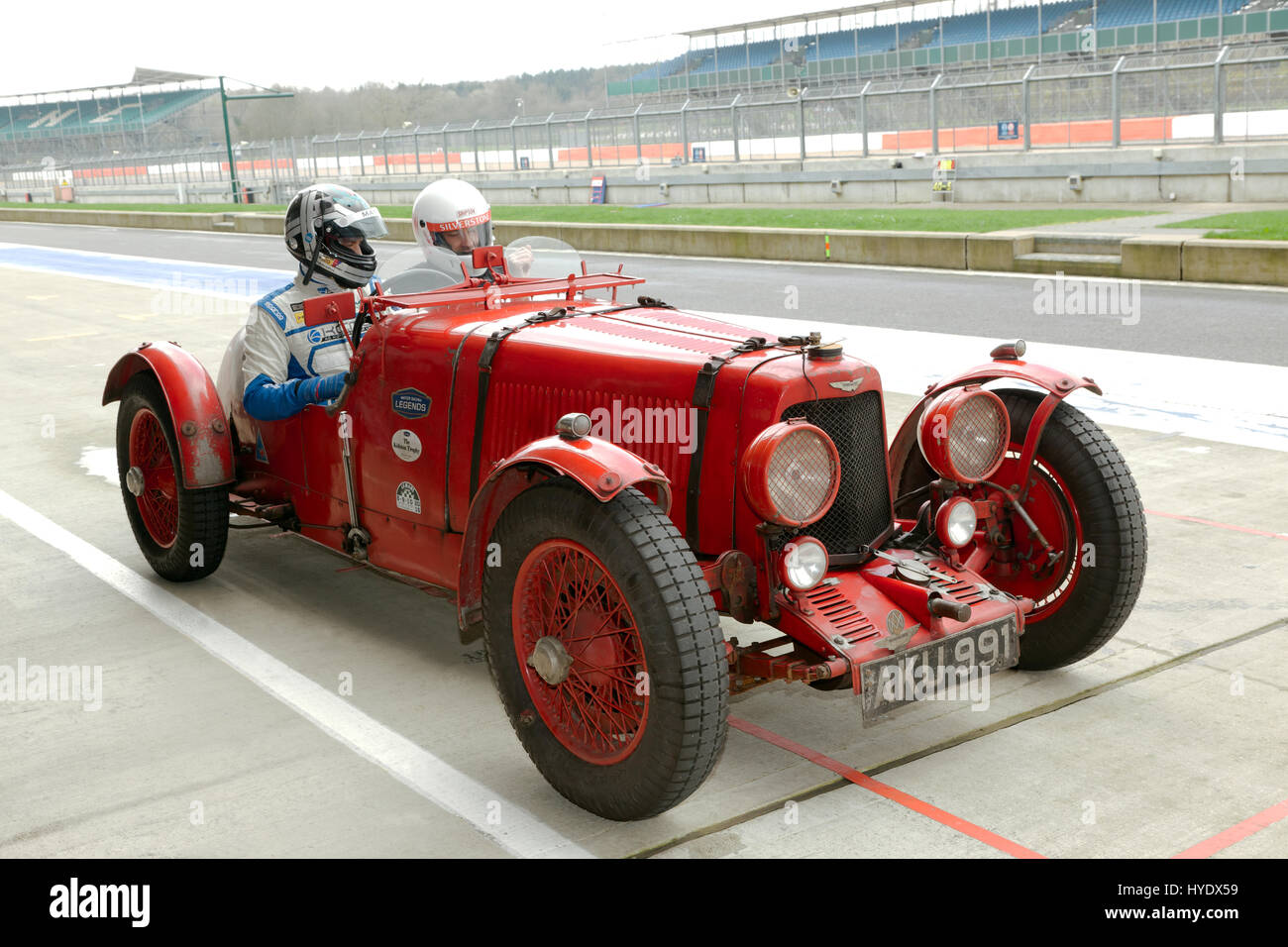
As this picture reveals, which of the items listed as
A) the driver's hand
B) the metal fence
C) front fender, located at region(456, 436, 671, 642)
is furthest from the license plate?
the metal fence

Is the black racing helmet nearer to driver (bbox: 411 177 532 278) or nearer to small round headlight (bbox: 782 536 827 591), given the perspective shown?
driver (bbox: 411 177 532 278)

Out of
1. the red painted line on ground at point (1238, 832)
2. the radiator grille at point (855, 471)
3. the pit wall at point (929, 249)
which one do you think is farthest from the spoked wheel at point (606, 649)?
the pit wall at point (929, 249)

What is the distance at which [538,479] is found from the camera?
3660mm

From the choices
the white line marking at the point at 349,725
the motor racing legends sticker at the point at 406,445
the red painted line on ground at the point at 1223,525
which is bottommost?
the white line marking at the point at 349,725

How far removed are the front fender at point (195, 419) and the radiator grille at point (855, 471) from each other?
2796 mm

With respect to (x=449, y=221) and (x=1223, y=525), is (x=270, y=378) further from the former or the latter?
(x=1223, y=525)

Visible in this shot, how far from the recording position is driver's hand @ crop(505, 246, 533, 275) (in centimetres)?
A: 541

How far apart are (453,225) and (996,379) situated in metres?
2.38

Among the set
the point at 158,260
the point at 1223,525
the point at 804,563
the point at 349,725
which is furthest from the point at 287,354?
the point at 158,260

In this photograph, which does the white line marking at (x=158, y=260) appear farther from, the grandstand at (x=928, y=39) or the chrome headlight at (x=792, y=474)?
the grandstand at (x=928, y=39)

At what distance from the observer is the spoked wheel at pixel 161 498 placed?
557 cm

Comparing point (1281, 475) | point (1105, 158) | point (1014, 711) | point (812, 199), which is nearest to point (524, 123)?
point (812, 199)
